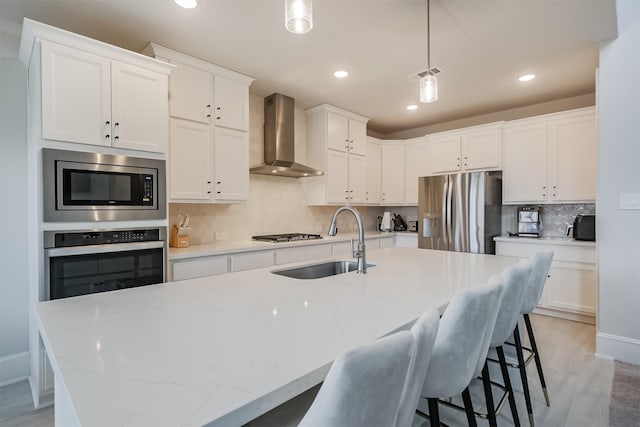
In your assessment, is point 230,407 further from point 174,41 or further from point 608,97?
point 608,97

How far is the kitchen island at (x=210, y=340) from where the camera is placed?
607 millimetres

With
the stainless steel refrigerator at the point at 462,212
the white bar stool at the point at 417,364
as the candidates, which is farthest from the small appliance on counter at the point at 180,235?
the stainless steel refrigerator at the point at 462,212

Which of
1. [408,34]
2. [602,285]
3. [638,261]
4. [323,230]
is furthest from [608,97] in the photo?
[323,230]

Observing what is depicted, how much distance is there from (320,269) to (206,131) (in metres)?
1.65

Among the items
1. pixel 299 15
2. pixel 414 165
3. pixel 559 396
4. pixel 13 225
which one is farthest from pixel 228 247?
pixel 414 165

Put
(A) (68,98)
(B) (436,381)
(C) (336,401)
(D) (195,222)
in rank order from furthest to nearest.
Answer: (D) (195,222) → (A) (68,98) → (B) (436,381) → (C) (336,401)

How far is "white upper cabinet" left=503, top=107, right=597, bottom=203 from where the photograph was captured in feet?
11.5

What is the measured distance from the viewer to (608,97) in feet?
8.56

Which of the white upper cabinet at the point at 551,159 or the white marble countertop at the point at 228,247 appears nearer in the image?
the white marble countertop at the point at 228,247

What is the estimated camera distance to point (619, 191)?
2.57 m

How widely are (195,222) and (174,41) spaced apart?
5.22 ft

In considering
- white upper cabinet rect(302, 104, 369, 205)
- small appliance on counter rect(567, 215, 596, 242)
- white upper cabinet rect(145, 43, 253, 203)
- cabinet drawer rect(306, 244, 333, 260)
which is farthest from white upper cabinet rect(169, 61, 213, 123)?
small appliance on counter rect(567, 215, 596, 242)

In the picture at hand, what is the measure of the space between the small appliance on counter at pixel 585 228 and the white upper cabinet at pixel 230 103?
3.61 meters

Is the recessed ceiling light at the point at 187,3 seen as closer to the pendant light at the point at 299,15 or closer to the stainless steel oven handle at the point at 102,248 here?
the pendant light at the point at 299,15
